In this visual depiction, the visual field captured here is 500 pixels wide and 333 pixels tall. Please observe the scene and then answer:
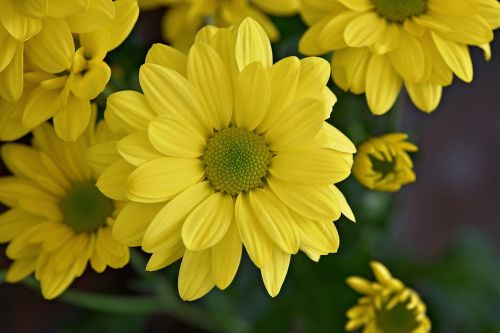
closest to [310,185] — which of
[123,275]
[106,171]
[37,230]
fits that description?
[106,171]

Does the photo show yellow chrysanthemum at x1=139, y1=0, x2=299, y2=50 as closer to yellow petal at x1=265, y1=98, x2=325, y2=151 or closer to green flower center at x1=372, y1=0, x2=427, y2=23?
green flower center at x1=372, y1=0, x2=427, y2=23

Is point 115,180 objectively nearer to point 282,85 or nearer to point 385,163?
point 282,85

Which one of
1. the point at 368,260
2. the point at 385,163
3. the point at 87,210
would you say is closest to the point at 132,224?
the point at 87,210

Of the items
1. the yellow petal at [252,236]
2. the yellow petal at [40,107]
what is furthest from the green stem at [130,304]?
the yellow petal at [252,236]

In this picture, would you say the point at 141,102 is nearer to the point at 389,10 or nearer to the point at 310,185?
the point at 310,185

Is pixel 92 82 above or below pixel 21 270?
above

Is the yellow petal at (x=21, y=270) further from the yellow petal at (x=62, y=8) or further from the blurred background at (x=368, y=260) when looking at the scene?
the yellow petal at (x=62, y=8)
